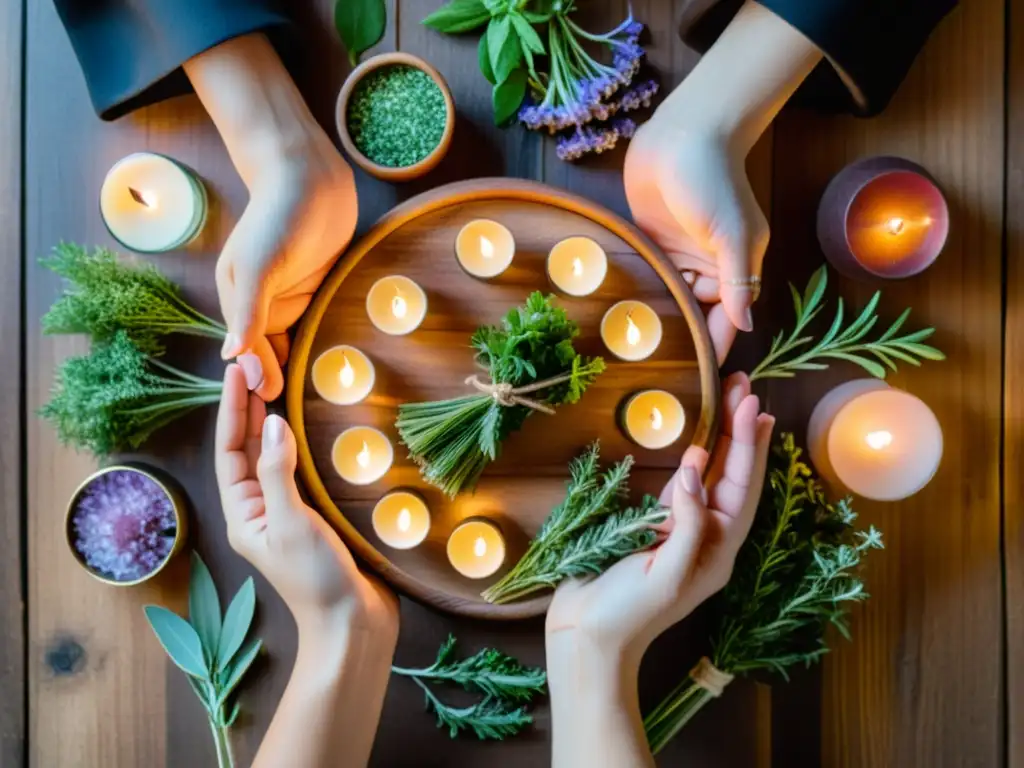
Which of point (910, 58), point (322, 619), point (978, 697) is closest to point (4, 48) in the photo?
point (322, 619)

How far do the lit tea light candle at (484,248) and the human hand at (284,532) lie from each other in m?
0.27

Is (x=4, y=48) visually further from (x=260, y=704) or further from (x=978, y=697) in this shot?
(x=978, y=697)

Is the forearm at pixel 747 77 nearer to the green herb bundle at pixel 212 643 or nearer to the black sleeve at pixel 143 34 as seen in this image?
the black sleeve at pixel 143 34

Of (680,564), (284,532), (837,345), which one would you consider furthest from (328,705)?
(837,345)

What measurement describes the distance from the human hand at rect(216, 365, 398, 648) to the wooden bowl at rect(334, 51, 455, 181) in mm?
282

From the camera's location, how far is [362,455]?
2.87 ft

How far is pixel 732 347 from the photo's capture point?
0.97 meters

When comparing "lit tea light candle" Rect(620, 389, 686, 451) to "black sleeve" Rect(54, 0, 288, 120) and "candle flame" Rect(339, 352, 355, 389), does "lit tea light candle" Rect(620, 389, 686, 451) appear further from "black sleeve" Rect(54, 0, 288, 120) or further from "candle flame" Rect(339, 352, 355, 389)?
"black sleeve" Rect(54, 0, 288, 120)

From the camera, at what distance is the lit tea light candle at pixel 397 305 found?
872 mm

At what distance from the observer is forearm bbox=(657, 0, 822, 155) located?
830mm

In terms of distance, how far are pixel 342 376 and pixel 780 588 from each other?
55 centimetres

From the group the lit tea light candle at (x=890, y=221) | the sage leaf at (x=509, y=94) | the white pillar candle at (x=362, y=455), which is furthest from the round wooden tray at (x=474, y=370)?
the lit tea light candle at (x=890, y=221)

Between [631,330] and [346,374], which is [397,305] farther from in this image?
[631,330]

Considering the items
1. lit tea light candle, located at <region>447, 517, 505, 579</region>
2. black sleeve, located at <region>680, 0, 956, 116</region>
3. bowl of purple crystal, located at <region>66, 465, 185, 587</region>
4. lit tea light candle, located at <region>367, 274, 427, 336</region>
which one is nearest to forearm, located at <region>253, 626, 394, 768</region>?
lit tea light candle, located at <region>447, 517, 505, 579</region>
